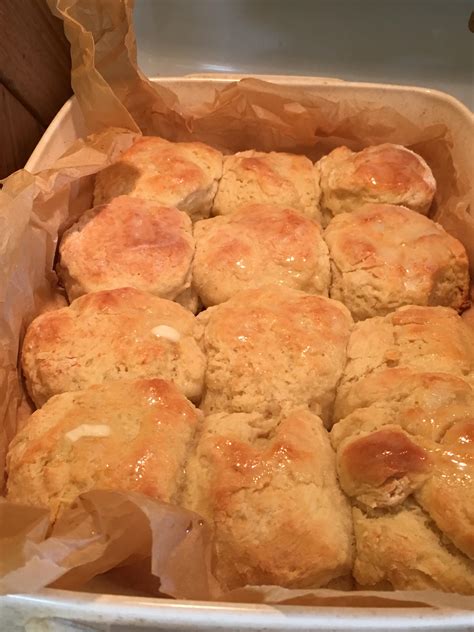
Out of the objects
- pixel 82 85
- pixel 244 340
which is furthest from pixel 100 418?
pixel 82 85

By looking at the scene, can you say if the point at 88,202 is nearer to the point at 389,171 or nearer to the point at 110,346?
the point at 110,346

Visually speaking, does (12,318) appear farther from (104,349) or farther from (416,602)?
(416,602)

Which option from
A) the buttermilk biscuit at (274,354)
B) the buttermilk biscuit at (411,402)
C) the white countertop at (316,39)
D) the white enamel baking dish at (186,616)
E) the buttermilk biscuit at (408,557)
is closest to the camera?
the white enamel baking dish at (186,616)

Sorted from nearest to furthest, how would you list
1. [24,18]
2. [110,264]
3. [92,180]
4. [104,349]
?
1. [104,349]
2. [110,264]
3. [24,18]
4. [92,180]

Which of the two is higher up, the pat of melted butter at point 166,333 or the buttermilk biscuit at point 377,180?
the buttermilk biscuit at point 377,180

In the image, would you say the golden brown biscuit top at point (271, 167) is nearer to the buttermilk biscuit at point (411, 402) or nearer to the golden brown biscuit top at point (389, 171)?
the golden brown biscuit top at point (389, 171)

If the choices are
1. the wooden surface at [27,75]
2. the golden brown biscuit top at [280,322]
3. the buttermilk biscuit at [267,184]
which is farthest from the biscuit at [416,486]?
the wooden surface at [27,75]
